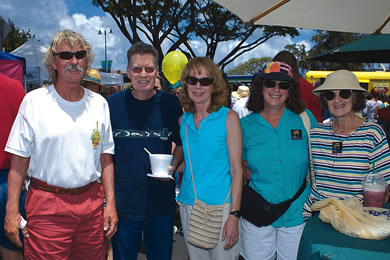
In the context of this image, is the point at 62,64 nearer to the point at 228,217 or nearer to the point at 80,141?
the point at 80,141

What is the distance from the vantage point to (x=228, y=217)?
2.53m

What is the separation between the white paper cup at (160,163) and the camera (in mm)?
2475

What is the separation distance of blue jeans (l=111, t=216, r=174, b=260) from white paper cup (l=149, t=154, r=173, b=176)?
19.8 inches

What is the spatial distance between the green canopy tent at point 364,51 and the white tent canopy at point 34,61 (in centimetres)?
828

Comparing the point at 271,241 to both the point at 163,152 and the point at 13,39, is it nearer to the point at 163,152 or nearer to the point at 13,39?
the point at 163,152

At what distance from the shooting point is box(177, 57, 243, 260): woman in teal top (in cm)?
253

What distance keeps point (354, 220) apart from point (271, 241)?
94 cm

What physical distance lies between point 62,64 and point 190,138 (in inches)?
41.4

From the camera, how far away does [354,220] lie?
192 centimetres

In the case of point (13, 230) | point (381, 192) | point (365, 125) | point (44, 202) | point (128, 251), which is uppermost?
point (365, 125)

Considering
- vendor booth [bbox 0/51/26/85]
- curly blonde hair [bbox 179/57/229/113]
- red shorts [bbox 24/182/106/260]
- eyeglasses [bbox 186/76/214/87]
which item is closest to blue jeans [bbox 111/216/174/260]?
red shorts [bbox 24/182/106/260]

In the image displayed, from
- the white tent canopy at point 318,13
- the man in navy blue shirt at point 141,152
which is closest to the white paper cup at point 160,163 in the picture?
the man in navy blue shirt at point 141,152

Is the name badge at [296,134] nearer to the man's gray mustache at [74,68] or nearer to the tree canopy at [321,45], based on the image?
the man's gray mustache at [74,68]

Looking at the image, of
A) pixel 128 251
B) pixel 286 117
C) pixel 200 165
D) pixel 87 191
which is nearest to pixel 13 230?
pixel 87 191
